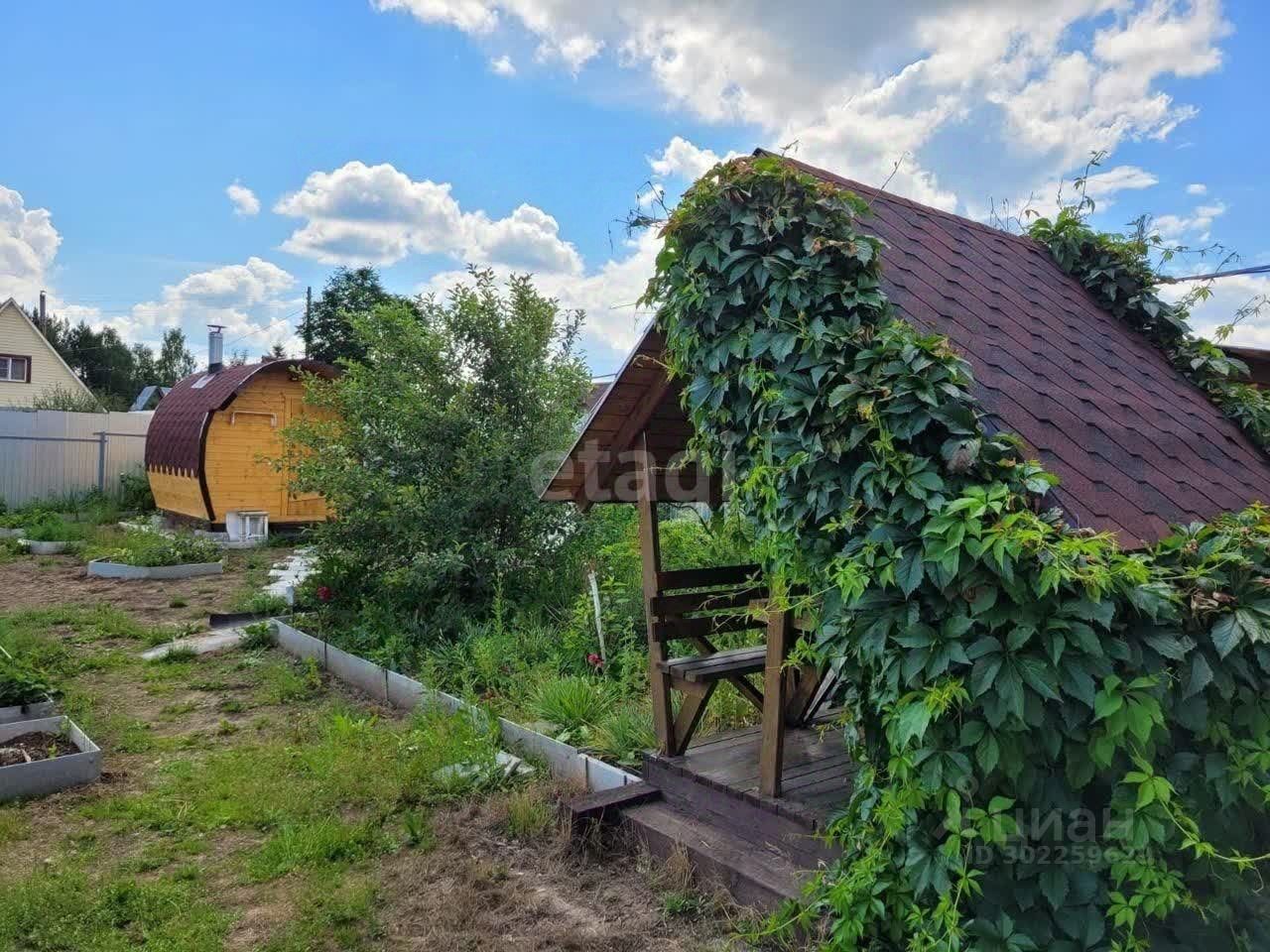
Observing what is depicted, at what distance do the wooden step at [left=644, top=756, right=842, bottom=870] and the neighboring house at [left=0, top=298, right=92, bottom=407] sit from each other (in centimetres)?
3588

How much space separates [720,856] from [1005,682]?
1957 mm

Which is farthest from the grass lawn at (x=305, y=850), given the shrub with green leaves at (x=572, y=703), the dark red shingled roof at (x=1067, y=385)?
the dark red shingled roof at (x=1067, y=385)

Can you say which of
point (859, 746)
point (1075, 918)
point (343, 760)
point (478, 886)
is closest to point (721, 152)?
point (859, 746)

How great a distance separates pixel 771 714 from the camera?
361 centimetres

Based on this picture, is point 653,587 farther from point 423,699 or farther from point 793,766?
point 423,699

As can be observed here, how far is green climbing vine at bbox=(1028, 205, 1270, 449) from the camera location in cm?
380

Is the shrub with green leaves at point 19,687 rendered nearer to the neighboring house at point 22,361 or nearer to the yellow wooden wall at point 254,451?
the yellow wooden wall at point 254,451

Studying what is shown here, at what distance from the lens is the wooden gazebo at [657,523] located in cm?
405

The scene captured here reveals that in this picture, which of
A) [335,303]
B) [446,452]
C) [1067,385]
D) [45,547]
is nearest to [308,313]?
[335,303]

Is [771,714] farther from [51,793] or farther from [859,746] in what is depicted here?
[51,793]

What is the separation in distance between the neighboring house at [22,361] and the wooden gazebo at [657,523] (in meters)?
35.3

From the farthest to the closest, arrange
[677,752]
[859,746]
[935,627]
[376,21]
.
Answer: [376,21]
[677,752]
[859,746]
[935,627]

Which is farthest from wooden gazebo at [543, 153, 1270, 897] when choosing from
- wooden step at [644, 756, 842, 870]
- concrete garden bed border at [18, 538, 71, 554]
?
concrete garden bed border at [18, 538, 71, 554]

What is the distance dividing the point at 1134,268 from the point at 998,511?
2915 millimetres
